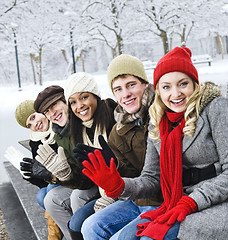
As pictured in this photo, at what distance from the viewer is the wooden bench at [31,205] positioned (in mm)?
3570

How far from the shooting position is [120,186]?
77.0 inches

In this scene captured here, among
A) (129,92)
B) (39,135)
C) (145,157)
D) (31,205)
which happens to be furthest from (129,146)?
(31,205)

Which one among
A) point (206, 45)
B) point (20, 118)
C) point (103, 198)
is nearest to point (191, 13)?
point (20, 118)

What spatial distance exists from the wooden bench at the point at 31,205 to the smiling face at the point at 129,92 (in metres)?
1.64

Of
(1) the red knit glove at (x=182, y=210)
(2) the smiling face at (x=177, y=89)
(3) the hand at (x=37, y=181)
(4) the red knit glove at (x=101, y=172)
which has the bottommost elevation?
(3) the hand at (x=37, y=181)

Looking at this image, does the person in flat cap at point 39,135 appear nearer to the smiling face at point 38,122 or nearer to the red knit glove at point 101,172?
the smiling face at point 38,122

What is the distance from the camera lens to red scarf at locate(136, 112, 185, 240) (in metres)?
1.85

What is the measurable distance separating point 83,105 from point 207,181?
123cm

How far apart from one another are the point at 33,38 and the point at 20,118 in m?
13.3

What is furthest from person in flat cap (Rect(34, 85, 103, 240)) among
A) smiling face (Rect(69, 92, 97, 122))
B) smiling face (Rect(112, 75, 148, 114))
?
smiling face (Rect(112, 75, 148, 114))

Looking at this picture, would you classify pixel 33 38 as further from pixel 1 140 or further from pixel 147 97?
pixel 147 97

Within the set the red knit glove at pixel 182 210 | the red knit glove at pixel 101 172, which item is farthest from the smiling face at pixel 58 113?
the red knit glove at pixel 182 210

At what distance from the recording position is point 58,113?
3082mm

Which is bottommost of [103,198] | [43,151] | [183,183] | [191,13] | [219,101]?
[103,198]
